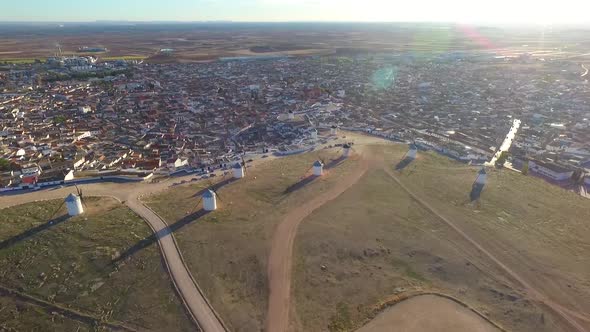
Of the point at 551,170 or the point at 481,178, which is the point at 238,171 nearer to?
the point at 481,178

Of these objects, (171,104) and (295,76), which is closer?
(171,104)

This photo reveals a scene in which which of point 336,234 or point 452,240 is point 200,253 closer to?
point 336,234

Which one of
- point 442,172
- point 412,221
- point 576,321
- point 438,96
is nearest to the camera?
point 576,321

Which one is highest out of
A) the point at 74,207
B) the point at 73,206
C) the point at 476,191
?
the point at 73,206

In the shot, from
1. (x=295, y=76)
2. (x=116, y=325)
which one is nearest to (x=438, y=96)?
(x=295, y=76)

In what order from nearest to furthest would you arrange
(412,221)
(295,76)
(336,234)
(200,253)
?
(200,253) < (336,234) < (412,221) < (295,76)

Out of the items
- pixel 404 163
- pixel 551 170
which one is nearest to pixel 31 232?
pixel 404 163

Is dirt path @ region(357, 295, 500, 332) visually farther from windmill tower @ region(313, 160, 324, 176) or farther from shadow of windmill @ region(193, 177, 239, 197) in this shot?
shadow of windmill @ region(193, 177, 239, 197)
